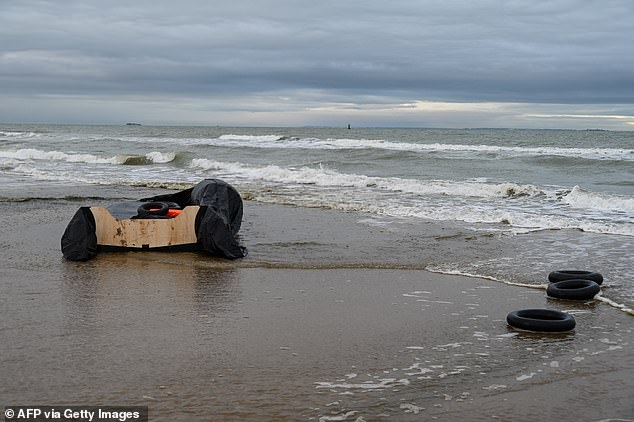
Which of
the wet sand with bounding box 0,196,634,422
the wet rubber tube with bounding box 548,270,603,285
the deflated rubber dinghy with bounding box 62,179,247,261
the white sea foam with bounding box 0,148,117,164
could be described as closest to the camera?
the wet sand with bounding box 0,196,634,422

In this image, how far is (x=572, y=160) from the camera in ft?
94.9

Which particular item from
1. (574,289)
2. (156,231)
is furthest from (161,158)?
(574,289)

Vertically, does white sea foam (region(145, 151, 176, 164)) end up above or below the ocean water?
above

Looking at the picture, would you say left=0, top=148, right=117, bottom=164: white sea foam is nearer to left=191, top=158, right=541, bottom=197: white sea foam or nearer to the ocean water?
the ocean water

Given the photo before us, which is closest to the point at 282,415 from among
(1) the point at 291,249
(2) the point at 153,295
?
(2) the point at 153,295

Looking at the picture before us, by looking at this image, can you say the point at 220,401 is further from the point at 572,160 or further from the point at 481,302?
the point at 572,160

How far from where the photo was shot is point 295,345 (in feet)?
16.7

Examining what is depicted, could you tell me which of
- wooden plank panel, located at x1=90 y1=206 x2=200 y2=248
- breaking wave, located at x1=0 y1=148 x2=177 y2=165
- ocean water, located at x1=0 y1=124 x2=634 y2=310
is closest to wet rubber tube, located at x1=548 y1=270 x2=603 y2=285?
ocean water, located at x1=0 y1=124 x2=634 y2=310

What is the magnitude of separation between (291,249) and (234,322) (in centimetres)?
357

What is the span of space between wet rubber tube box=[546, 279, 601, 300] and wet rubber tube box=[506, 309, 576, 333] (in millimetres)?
962

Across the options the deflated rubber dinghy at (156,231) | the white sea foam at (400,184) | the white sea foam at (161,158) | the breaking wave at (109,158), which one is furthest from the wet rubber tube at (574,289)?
the white sea foam at (161,158)

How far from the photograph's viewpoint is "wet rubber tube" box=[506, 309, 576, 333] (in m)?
5.58

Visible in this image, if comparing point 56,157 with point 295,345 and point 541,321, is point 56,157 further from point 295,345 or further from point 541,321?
point 541,321

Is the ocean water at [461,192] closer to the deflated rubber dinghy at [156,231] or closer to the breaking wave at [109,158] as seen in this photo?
the breaking wave at [109,158]
